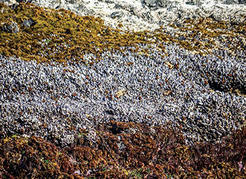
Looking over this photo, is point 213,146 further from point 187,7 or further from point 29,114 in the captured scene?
point 187,7

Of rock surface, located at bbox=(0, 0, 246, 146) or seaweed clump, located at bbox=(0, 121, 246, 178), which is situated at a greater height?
rock surface, located at bbox=(0, 0, 246, 146)

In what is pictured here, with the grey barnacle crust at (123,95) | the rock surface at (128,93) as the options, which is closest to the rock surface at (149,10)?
the rock surface at (128,93)

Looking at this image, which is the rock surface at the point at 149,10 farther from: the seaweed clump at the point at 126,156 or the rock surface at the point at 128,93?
the seaweed clump at the point at 126,156

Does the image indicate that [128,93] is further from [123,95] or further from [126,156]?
[126,156]

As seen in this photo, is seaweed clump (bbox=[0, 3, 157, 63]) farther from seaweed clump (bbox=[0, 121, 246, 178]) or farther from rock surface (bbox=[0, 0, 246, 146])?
seaweed clump (bbox=[0, 121, 246, 178])

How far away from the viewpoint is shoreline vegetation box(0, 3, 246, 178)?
462 cm

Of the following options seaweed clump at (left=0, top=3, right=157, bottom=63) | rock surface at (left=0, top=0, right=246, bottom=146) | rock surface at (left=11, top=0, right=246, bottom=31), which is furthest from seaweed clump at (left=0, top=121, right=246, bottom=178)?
rock surface at (left=11, top=0, right=246, bottom=31)

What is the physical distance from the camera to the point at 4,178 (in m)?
4.34

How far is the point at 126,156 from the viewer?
554cm

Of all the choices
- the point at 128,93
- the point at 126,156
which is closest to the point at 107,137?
the point at 126,156

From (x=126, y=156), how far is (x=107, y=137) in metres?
0.72

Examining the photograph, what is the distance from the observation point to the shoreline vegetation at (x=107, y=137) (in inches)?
182

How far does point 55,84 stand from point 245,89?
6295mm

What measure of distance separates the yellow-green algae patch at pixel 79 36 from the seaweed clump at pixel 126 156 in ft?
10.3
